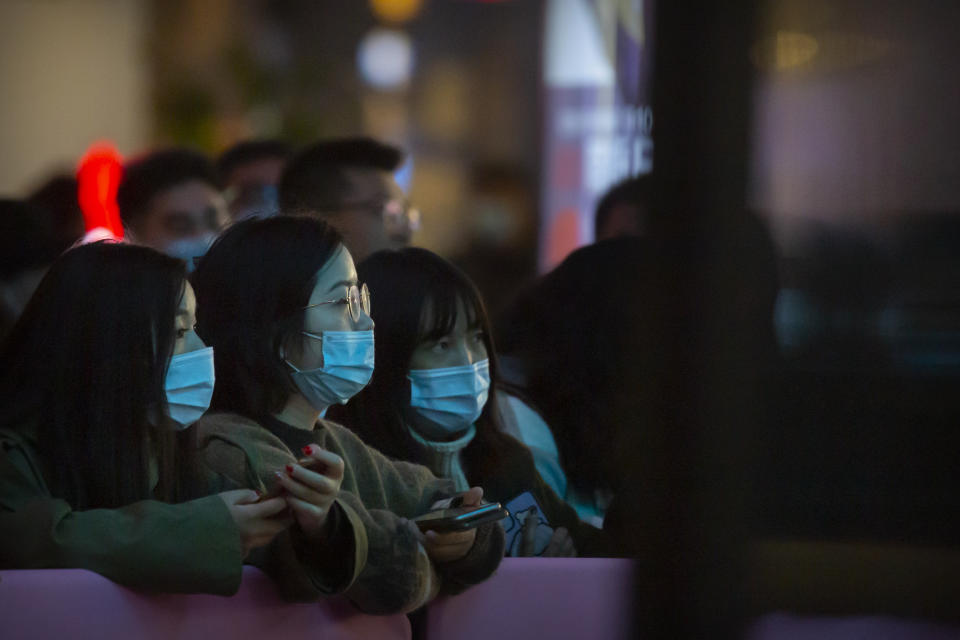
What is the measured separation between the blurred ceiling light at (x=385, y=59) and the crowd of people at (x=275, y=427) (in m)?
15.3

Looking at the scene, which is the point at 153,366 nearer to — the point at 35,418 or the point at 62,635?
the point at 35,418

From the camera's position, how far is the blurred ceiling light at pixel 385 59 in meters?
17.7

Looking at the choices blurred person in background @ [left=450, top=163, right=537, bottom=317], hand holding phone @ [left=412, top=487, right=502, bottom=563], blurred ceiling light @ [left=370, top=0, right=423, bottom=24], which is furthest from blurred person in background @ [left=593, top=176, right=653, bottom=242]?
blurred ceiling light @ [left=370, top=0, right=423, bottom=24]

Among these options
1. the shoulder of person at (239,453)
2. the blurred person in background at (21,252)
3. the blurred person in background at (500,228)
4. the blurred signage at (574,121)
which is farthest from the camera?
the blurred person in background at (500,228)

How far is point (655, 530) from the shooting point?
1.38 metres

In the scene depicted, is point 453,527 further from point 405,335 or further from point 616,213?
point 616,213

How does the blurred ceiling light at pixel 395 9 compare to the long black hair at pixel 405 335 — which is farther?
the blurred ceiling light at pixel 395 9

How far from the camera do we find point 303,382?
7.50 feet

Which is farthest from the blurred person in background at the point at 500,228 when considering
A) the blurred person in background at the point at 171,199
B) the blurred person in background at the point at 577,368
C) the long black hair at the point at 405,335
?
the long black hair at the point at 405,335

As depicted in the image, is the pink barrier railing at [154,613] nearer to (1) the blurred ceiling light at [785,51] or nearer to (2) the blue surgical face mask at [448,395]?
(2) the blue surgical face mask at [448,395]

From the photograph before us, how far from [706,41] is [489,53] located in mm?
17126

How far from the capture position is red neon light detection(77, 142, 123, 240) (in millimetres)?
5012

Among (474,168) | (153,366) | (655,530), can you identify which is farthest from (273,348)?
(474,168)

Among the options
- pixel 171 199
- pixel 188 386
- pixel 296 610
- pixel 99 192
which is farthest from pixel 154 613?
pixel 99 192
